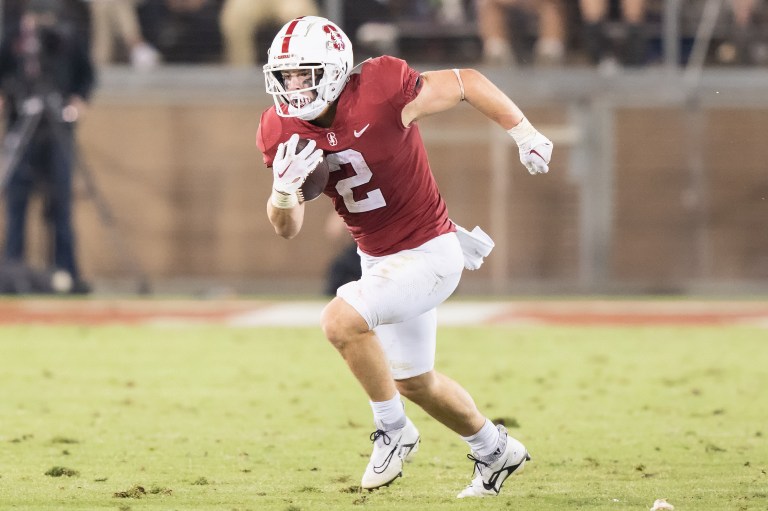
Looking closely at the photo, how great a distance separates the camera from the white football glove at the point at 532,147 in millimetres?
5012

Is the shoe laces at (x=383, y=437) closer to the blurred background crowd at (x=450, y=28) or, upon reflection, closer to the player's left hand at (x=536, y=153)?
the player's left hand at (x=536, y=153)

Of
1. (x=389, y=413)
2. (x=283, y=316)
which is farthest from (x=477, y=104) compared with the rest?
(x=283, y=316)

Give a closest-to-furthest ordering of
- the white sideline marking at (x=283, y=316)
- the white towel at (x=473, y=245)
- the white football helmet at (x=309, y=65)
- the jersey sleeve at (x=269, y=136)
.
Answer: the white football helmet at (x=309, y=65), the jersey sleeve at (x=269, y=136), the white towel at (x=473, y=245), the white sideline marking at (x=283, y=316)

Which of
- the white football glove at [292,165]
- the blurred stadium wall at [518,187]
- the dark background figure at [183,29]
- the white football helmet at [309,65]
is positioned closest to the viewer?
the white football glove at [292,165]

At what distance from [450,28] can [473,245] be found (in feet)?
30.3

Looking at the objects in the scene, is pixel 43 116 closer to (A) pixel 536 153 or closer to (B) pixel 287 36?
(B) pixel 287 36

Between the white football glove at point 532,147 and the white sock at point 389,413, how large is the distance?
0.91m

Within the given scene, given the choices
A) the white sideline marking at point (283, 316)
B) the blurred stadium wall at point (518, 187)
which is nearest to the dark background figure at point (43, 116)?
the blurred stadium wall at point (518, 187)

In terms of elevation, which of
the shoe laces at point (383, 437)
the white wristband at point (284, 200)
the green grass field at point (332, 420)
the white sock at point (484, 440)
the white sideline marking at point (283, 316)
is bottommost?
the white sideline marking at point (283, 316)

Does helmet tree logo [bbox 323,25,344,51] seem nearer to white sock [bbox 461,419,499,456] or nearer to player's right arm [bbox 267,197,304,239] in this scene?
player's right arm [bbox 267,197,304,239]

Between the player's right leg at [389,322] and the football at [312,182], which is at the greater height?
the football at [312,182]

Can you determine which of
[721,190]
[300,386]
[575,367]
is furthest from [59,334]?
[721,190]

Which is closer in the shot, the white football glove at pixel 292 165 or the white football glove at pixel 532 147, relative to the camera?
the white football glove at pixel 292 165

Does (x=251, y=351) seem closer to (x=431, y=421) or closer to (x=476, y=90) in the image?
(x=431, y=421)
